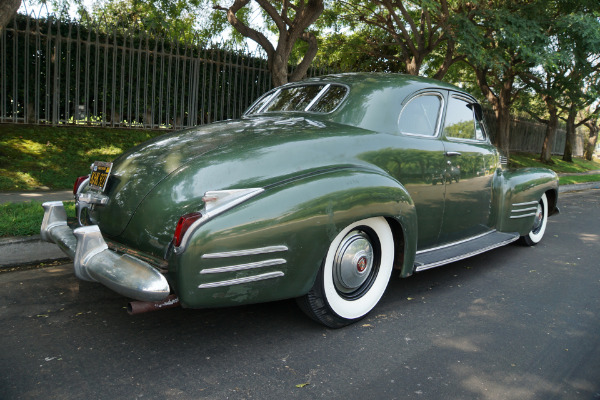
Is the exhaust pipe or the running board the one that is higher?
the running board

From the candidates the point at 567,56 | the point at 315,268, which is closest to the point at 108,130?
the point at 315,268

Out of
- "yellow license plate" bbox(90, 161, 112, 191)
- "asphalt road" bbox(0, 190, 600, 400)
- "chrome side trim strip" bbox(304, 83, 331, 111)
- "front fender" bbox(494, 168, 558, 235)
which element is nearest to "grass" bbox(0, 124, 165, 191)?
"asphalt road" bbox(0, 190, 600, 400)

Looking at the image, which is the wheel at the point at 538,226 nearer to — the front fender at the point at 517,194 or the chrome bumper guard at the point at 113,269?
the front fender at the point at 517,194

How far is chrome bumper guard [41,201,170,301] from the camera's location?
2.27m

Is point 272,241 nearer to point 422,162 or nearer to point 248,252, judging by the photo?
point 248,252

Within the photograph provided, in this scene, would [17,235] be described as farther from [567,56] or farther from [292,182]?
[567,56]

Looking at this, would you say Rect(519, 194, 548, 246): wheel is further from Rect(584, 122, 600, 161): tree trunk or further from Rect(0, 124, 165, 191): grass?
Rect(584, 122, 600, 161): tree trunk

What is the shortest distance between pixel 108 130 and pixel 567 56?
10.8 metres

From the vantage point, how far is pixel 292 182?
264 cm

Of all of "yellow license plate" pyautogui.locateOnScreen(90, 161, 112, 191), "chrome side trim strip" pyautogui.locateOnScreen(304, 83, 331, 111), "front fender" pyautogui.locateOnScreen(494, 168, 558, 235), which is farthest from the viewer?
"front fender" pyautogui.locateOnScreen(494, 168, 558, 235)

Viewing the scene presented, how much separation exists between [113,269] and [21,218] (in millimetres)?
2768

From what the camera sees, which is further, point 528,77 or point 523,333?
point 528,77

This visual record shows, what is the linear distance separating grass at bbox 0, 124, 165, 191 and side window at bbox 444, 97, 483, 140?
6.00m

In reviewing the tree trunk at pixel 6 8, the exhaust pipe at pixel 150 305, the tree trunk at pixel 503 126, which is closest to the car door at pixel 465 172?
the exhaust pipe at pixel 150 305
